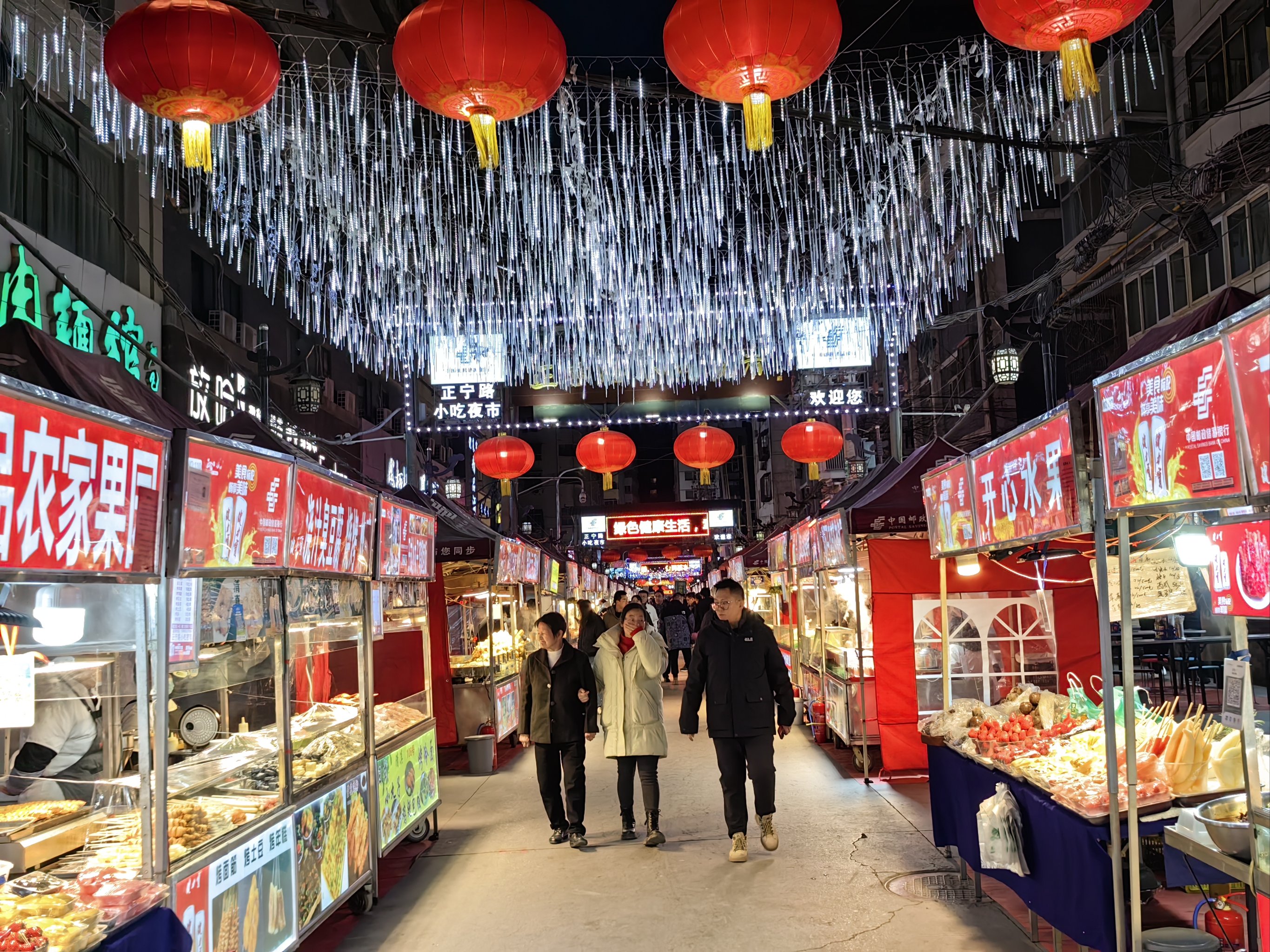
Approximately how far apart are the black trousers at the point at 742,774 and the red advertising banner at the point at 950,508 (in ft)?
6.46

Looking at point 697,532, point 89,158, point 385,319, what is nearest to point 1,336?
point 89,158

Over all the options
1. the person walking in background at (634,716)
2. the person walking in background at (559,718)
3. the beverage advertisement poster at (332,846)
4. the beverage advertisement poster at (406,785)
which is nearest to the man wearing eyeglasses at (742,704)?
the person walking in background at (634,716)

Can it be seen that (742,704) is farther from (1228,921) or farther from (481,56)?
(481,56)

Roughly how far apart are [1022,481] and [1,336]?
5.50 metres

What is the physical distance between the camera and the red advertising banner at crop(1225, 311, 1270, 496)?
117 inches

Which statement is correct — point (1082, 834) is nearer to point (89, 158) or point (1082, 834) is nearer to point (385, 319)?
point (89, 158)

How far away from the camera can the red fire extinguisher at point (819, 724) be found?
43.6 feet

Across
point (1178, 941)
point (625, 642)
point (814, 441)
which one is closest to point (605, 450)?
point (814, 441)

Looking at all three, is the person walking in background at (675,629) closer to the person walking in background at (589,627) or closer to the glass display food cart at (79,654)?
the person walking in background at (589,627)

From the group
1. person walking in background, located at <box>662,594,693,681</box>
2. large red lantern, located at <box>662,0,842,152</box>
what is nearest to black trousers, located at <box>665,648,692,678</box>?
person walking in background, located at <box>662,594,693,681</box>

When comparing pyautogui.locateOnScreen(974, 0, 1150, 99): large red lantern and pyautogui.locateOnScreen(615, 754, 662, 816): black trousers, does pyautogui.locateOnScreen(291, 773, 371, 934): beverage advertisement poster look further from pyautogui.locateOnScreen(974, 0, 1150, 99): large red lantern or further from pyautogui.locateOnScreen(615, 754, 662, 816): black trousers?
pyautogui.locateOnScreen(974, 0, 1150, 99): large red lantern

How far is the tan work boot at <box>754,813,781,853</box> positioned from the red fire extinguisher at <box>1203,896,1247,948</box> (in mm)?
3004

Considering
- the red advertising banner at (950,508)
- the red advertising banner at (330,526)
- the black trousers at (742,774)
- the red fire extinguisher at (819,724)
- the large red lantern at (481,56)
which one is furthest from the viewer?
the red fire extinguisher at (819,724)

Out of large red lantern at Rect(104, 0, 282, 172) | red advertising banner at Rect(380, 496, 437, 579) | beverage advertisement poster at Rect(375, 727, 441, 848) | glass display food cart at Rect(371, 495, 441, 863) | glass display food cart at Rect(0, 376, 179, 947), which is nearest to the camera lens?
glass display food cart at Rect(0, 376, 179, 947)
